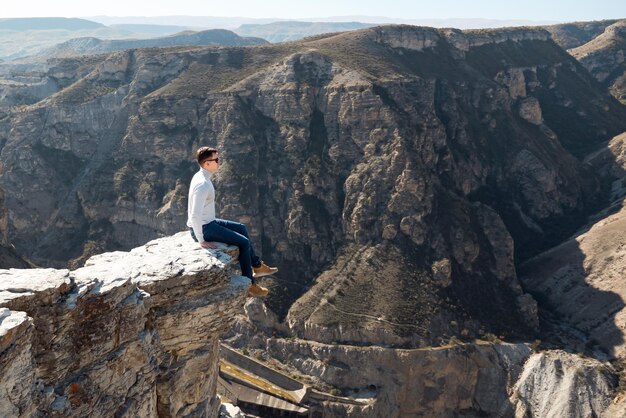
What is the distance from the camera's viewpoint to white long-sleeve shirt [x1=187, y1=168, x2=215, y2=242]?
1495 centimetres

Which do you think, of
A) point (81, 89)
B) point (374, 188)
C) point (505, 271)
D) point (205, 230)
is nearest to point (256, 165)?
point (374, 188)

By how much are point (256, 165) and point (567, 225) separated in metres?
59.8

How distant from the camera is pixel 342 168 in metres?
84.4

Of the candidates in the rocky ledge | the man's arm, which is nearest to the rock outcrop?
the rocky ledge

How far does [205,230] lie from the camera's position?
50.6 feet

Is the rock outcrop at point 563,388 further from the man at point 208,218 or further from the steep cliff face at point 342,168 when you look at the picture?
A: the man at point 208,218

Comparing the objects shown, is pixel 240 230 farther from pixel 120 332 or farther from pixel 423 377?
pixel 423 377

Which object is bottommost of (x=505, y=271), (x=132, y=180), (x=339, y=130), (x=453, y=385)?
(x=453, y=385)

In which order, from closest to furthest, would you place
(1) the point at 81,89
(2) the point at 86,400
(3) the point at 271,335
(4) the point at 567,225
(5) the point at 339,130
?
(2) the point at 86,400, (3) the point at 271,335, (5) the point at 339,130, (4) the point at 567,225, (1) the point at 81,89

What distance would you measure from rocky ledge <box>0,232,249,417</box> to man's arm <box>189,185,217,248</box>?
0.40m

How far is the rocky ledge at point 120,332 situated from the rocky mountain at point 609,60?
16274 centimetres

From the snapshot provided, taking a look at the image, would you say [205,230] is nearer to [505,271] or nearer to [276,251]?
[276,251]

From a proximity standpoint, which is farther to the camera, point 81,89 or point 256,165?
point 81,89

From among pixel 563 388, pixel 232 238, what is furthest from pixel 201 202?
pixel 563 388
